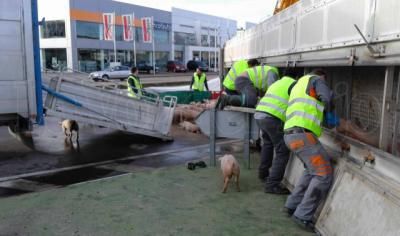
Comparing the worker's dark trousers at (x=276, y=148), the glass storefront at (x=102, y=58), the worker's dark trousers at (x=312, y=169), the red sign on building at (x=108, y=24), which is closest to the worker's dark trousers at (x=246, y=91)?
the worker's dark trousers at (x=276, y=148)

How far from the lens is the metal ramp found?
7578 millimetres

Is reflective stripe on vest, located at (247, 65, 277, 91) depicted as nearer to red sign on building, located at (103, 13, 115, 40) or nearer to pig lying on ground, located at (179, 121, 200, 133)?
pig lying on ground, located at (179, 121, 200, 133)

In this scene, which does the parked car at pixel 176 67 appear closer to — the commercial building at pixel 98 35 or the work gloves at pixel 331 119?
the commercial building at pixel 98 35

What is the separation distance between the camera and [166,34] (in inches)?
2111

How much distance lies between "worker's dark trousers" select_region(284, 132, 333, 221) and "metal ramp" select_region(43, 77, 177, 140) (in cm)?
500

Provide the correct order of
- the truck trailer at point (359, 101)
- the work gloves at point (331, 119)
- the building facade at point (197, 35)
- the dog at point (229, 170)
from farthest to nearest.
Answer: the building facade at point (197, 35)
the dog at point (229, 170)
the work gloves at point (331, 119)
the truck trailer at point (359, 101)

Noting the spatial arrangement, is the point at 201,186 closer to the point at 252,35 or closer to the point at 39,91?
the point at 39,91

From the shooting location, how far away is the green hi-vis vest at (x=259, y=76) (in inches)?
225

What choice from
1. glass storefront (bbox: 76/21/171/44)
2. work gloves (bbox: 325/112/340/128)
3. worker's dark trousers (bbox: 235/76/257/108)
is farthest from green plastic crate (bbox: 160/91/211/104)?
glass storefront (bbox: 76/21/171/44)

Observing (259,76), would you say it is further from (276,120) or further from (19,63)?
(19,63)

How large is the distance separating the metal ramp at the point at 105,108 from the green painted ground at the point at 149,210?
254cm

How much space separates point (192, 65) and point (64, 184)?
44932 millimetres

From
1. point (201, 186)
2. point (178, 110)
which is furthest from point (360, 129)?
point (178, 110)

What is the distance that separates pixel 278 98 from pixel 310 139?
36.9 inches
